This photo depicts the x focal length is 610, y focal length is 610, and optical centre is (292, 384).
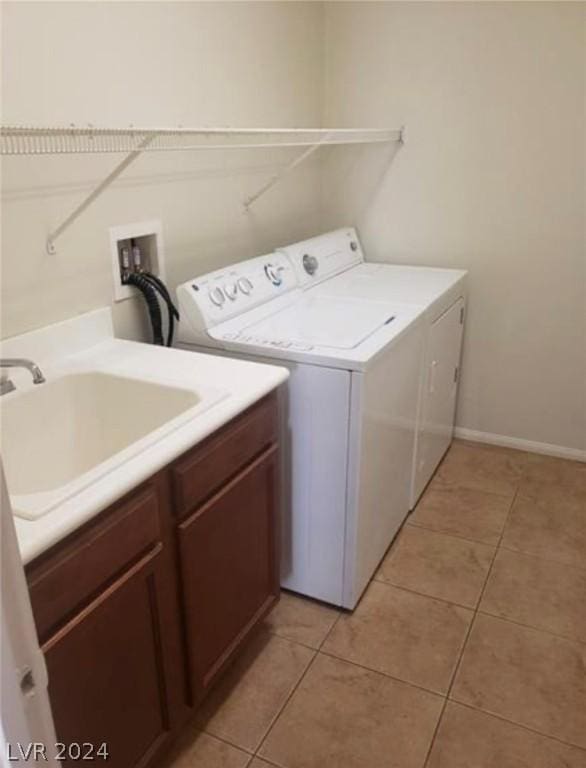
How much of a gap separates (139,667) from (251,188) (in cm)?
174

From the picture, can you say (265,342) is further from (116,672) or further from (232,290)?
(116,672)

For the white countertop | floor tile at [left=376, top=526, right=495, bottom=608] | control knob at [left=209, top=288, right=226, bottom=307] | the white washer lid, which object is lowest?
floor tile at [left=376, top=526, right=495, bottom=608]

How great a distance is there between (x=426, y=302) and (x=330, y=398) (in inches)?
26.5

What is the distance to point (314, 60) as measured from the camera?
264cm

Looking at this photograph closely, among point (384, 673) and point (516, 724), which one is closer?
point (516, 724)

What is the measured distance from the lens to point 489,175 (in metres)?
2.59

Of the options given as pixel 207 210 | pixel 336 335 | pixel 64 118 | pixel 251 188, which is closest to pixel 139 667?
pixel 336 335

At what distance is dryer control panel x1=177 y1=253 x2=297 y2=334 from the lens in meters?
1.83

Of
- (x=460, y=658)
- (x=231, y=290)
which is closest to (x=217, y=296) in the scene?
(x=231, y=290)

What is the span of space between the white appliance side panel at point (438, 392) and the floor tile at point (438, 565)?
208mm

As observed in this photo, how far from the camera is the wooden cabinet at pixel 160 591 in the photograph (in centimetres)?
102

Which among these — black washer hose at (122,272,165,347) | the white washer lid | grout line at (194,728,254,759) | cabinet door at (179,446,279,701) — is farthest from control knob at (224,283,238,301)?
grout line at (194,728,254,759)

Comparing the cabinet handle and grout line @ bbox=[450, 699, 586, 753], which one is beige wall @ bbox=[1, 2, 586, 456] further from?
grout line @ bbox=[450, 699, 586, 753]

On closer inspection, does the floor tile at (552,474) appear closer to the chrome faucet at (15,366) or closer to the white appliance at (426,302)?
the white appliance at (426,302)
